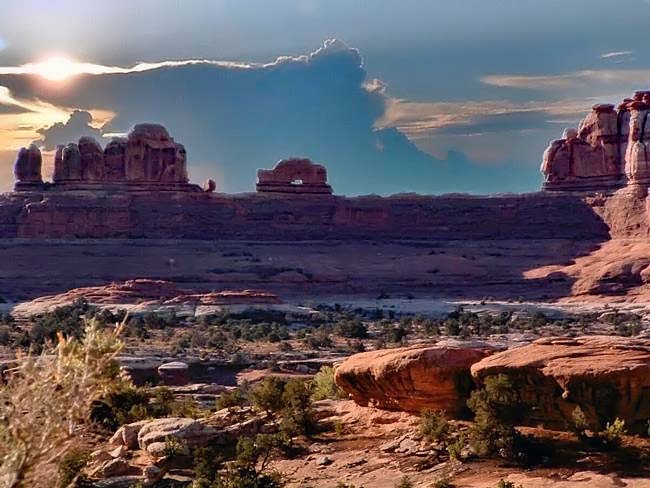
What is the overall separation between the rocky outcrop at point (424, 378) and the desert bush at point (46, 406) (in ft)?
26.9

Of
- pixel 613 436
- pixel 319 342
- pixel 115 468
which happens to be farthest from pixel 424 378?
pixel 319 342

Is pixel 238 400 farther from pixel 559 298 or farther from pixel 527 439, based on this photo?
pixel 559 298

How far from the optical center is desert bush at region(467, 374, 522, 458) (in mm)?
13633

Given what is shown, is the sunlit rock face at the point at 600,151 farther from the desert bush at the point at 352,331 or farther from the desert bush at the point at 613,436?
the desert bush at the point at 613,436

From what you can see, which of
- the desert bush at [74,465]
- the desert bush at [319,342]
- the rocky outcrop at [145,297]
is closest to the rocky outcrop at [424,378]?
the desert bush at [74,465]

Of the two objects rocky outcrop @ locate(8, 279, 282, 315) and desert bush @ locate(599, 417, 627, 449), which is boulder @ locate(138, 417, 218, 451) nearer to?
desert bush @ locate(599, 417, 627, 449)

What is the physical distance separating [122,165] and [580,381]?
70076 millimetres

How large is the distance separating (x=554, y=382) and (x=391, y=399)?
2654 mm

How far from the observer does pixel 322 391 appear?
1919 centimetres

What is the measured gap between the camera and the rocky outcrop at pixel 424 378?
49.9 ft

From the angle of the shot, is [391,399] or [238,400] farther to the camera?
[238,400]

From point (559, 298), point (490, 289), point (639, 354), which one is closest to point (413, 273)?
point (490, 289)

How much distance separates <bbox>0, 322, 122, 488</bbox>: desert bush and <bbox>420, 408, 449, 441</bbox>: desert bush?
7.28 m

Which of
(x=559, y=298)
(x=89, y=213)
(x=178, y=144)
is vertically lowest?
(x=559, y=298)
